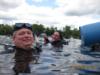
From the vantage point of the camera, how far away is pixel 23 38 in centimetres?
607

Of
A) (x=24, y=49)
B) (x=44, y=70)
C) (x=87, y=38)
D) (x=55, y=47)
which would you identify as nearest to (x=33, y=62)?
(x=44, y=70)

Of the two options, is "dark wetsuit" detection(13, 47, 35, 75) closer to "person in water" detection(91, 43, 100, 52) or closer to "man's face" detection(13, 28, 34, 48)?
"man's face" detection(13, 28, 34, 48)

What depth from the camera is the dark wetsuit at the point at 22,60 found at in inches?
240

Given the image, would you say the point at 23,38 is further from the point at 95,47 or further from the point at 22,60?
the point at 95,47

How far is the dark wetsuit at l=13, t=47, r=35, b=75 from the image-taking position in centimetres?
610

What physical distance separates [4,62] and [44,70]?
3.07ft

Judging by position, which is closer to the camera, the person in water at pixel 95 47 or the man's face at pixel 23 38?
the man's face at pixel 23 38

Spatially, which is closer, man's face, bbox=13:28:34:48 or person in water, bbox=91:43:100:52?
man's face, bbox=13:28:34:48

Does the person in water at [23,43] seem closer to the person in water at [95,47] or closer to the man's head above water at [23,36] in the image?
the man's head above water at [23,36]

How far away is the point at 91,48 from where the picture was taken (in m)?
11.2

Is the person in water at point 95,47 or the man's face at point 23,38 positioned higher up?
the man's face at point 23,38

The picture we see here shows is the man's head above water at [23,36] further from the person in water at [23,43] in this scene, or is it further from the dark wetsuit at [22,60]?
the dark wetsuit at [22,60]

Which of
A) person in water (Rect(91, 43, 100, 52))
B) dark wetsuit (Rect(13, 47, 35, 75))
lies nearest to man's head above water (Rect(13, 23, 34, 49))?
dark wetsuit (Rect(13, 47, 35, 75))

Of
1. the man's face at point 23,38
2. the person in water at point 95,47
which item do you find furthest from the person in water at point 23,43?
the person in water at point 95,47
